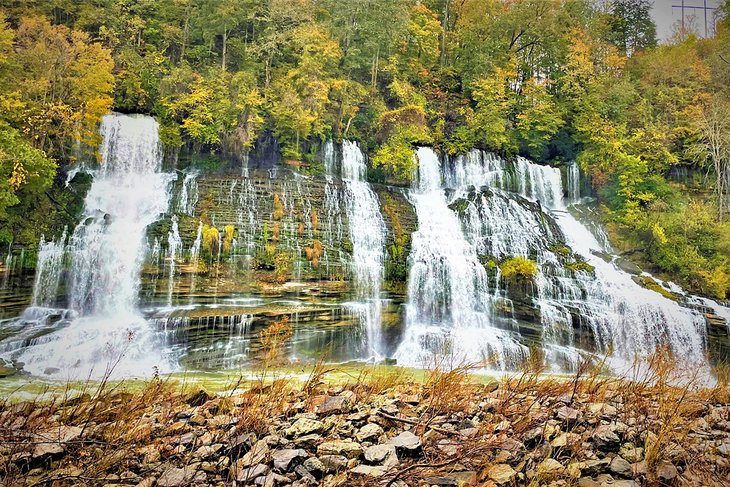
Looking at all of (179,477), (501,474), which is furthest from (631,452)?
(179,477)

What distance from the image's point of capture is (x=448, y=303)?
1179 centimetres

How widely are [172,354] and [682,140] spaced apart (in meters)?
19.2

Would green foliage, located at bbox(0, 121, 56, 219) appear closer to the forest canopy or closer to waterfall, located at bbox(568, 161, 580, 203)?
the forest canopy

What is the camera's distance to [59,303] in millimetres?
9906

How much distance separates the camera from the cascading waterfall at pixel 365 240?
1145 centimetres

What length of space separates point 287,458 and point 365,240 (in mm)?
10420

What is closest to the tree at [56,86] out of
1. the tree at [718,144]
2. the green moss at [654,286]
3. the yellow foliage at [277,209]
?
the yellow foliage at [277,209]

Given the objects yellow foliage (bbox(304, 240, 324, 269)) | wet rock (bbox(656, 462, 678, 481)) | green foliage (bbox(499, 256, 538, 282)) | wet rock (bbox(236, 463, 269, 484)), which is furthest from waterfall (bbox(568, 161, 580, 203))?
wet rock (bbox(236, 463, 269, 484))

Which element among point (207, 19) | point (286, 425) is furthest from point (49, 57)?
point (286, 425)

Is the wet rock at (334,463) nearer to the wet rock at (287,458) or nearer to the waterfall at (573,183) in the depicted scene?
the wet rock at (287,458)

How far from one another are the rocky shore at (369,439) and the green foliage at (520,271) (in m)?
8.60

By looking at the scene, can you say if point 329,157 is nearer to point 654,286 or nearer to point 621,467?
point 654,286

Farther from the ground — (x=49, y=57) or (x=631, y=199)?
(x=49, y=57)

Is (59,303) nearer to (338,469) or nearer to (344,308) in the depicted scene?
(344,308)
